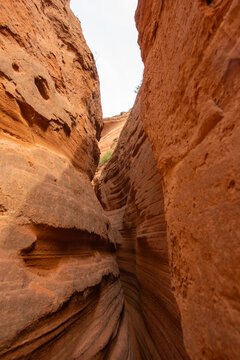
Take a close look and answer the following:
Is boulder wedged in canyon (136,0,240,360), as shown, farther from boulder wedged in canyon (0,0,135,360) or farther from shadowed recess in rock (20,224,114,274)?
shadowed recess in rock (20,224,114,274)

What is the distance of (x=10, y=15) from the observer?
105 inches

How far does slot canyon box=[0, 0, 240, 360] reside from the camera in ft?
3.81

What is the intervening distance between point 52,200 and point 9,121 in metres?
1.18

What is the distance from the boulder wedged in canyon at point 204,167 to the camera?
1.06 metres

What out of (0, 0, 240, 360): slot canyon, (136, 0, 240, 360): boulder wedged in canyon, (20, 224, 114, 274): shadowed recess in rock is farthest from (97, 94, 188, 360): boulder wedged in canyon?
(136, 0, 240, 360): boulder wedged in canyon

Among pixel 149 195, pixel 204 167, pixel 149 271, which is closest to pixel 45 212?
pixel 204 167

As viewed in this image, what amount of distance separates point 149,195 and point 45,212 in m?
2.67

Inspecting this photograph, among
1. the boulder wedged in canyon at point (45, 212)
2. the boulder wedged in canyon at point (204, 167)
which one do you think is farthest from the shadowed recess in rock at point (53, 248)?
the boulder wedged in canyon at point (204, 167)

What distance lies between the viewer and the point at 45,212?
6.98 feet

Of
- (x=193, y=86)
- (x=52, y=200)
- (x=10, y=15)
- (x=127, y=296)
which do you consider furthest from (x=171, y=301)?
(x=10, y=15)

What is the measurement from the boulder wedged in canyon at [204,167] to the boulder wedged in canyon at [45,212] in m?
1.28

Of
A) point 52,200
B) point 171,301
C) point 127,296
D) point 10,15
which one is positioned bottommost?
point 127,296

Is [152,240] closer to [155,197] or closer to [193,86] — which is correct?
[155,197]

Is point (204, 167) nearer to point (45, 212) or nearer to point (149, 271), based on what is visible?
point (45, 212)
